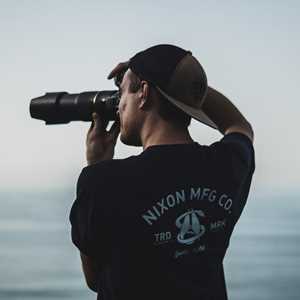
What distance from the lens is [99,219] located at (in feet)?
4.94

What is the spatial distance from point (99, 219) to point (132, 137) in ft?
0.75

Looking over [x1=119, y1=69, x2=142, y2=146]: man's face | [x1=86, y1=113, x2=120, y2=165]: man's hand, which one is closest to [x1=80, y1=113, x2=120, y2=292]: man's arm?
[x1=86, y1=113, x2=120, y2=165]: man's hand

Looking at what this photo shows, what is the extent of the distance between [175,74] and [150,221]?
38 cm

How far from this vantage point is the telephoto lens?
188cm

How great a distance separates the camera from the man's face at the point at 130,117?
5.06 feet

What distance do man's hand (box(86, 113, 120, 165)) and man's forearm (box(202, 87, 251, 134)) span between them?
0.96 ft

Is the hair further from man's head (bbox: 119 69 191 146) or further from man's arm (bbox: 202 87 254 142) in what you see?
man's arm (bbox: 202 87 254 142)

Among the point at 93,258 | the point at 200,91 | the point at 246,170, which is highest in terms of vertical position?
the point at 200,91

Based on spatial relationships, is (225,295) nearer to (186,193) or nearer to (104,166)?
(186,193)

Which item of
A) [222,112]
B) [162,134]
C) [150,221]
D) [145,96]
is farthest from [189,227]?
[222,112]

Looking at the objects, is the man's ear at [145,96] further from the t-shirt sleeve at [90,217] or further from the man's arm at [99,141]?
the man's arm at [99,141]

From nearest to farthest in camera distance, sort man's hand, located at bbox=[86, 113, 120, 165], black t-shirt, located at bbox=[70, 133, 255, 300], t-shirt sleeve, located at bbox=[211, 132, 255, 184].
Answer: black t-shirt, located at bbox=[70, 133, 255, 300] < t-shirt sleeve, located at bbox=[211, 132, 255, 184] < man's hand, located at bbox=[86, 113, 120, 165]

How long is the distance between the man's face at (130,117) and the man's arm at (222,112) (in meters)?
0.38

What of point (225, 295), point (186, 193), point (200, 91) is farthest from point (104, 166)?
point (225, 295)
